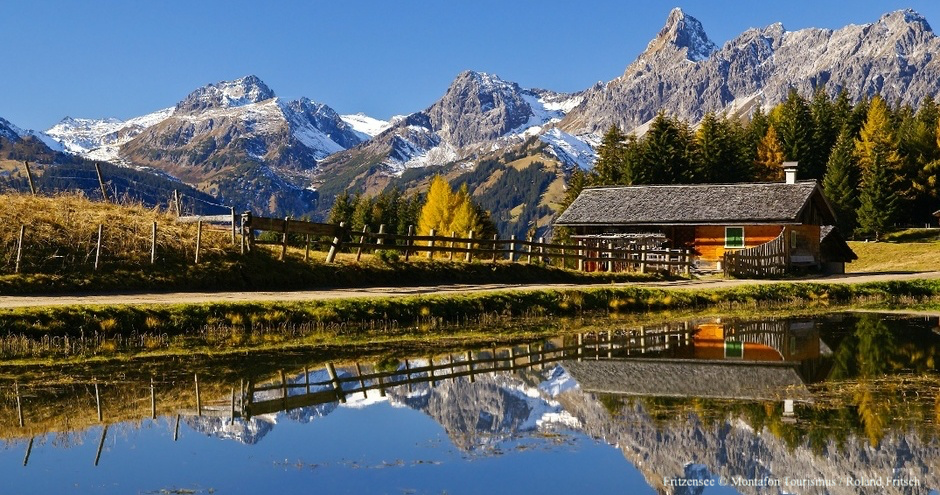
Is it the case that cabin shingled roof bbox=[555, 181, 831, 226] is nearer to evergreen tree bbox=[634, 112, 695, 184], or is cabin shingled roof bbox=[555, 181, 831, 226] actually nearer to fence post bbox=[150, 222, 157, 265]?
evergreen tree bbox=[634, 112, 695, 184]

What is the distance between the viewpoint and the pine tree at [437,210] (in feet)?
353

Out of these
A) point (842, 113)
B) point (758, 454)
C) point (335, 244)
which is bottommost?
point (758, 454)

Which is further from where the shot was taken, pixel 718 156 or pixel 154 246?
pixel 718 156

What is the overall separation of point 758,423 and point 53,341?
15913 millimetres

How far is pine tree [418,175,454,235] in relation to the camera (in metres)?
108

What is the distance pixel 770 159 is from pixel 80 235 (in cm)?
7671

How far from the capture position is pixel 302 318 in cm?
2725

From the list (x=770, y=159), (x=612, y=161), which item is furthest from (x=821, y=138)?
(x=612, y=161)

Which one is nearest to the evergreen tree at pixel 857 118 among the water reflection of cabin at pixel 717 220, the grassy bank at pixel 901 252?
the grassy bank at pixel 901 252

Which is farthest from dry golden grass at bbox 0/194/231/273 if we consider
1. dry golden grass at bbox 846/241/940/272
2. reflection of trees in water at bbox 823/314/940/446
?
dry golden grass at bbox 846/241/940/272

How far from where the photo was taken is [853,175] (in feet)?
298

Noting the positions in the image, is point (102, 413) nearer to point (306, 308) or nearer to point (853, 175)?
point (306, 308)

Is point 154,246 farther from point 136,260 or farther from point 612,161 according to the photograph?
point 612,161

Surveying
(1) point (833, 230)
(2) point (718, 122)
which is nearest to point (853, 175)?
(2) point (718, 122)
